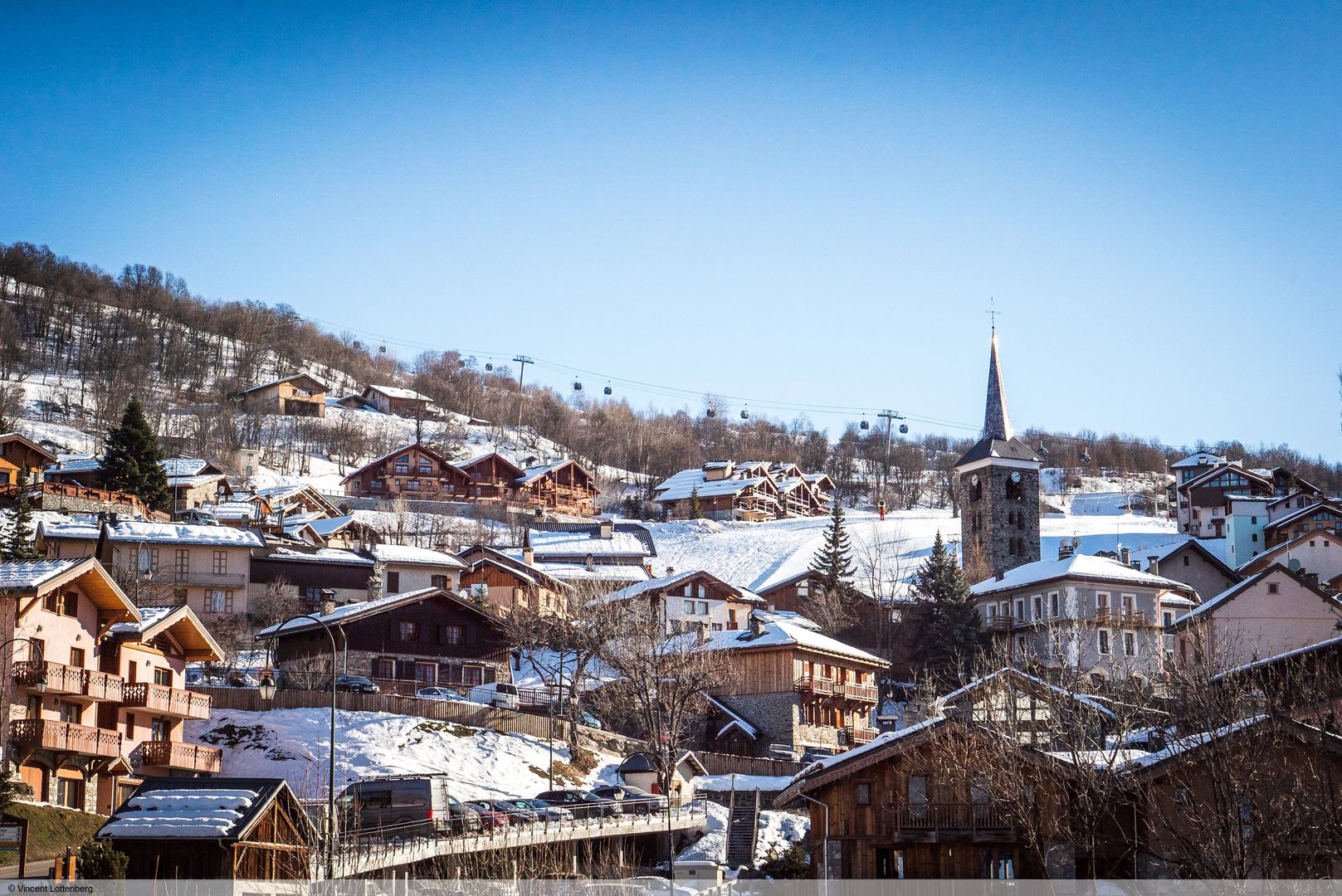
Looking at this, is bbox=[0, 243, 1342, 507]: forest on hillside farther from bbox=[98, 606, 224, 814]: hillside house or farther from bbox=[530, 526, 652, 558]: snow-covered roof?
bbox=[98, 606, 224, 814]: hillside house

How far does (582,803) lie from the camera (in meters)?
51.7

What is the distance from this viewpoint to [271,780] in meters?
33.3

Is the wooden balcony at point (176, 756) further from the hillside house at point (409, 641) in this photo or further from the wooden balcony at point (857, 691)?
the wooden balcony at point (857, 691)

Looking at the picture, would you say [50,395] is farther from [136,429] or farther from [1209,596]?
[1209,596]

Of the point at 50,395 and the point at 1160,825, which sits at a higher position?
the point at 50,395

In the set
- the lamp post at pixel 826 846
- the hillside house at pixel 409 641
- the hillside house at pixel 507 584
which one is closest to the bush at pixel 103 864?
the lamp post at pixel 826 846

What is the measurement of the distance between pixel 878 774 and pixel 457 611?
35.3 meters

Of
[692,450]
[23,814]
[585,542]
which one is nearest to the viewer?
[23,814]

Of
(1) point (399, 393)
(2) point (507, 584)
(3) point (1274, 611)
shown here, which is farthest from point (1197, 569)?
(1) point (399, 393)

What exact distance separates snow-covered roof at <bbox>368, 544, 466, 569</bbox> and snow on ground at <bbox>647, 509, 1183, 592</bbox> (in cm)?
2090

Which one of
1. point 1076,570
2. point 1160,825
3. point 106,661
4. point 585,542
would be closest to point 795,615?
point 1076,570

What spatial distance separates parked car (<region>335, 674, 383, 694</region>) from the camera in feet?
209

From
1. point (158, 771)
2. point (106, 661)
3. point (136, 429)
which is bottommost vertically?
point (158, 771)

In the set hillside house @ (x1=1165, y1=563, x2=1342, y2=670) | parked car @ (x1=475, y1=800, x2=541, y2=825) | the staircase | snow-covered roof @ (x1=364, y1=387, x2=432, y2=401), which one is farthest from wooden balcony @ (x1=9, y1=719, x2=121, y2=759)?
snow-covered roof @ (x1=364, y1=387, x2=432, y2=401)
